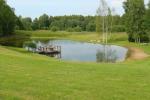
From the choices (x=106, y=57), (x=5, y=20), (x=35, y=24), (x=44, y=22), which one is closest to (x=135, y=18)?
(x=106, y=57)

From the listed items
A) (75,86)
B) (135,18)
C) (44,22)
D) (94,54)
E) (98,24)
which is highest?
(135,18)

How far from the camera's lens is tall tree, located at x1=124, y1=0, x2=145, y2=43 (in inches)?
3342

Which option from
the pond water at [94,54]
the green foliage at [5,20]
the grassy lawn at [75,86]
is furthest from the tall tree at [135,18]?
the grassy lawn at [75,86]

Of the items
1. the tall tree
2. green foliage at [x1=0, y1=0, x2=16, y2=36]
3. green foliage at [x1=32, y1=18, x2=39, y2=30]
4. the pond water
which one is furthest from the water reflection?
green foliage at [x1=32, y1=18, x2=39, y2=30]

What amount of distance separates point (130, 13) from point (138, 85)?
68.9 meters

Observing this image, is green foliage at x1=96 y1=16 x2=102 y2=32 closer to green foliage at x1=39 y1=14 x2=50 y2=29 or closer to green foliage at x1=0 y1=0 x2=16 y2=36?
green foliage at x1=0 y1=0 x2=16 y2=36

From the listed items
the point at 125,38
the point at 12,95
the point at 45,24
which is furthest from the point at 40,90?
the point at 45,24

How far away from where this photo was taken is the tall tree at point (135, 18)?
84875mm

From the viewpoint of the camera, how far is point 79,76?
1916cm

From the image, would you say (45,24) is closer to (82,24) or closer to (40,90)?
(82,24)

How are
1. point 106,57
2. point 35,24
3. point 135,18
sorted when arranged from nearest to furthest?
point 106,57 < point 135,18 < point 35,24

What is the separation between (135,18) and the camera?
280ft

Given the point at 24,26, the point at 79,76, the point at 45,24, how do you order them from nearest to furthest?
the point at 79,76
the point at 24,26
the point at 45,24

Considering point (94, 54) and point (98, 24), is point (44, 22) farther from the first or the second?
point (94, 54)
